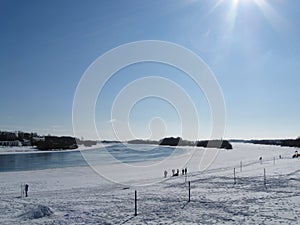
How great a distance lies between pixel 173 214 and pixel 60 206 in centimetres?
587

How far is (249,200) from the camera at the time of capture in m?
16.6

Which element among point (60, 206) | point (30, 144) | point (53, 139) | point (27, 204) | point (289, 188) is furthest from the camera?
point (30, 144)

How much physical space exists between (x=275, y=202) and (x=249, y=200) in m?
1.31

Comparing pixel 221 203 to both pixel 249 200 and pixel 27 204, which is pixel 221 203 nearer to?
pixel 249 200

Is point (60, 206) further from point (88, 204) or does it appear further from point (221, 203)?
point (221, 203)

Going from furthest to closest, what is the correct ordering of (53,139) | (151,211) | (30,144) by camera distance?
1. (30,144)
2. (53,139)
3. (151,211)

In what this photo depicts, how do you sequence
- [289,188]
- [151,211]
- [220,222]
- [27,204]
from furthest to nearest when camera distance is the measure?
1. [289,188]
2. [27,204]
3. [151,211]
4. [220,222]

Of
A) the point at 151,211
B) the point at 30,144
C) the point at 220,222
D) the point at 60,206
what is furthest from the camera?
the point at 30,144

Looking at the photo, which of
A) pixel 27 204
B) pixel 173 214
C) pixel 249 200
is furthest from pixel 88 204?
pixel 249 200

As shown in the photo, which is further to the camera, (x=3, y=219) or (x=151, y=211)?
(x=151, y=211)

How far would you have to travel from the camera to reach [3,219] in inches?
517

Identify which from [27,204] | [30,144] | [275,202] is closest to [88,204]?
[27,204]

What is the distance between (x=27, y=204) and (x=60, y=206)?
93.9 inches

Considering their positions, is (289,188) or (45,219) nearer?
(45,219)
